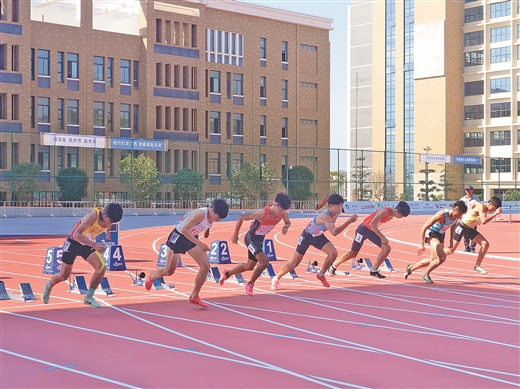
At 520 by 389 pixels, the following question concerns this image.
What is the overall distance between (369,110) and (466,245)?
89717 mm

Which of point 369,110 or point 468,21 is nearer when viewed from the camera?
point 468,21

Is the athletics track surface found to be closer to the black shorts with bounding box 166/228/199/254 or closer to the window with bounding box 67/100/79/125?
the black shorts with bounding box 166/228/199/254

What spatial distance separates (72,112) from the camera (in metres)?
64.1

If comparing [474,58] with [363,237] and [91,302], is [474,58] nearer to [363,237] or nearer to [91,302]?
[363,237]

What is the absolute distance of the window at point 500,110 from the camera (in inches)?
3396

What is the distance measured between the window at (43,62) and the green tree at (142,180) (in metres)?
10.3

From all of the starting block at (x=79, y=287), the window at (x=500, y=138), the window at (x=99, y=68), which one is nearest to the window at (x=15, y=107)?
the window at (x=99, y=68)

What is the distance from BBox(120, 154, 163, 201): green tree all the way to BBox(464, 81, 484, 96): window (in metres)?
43.9

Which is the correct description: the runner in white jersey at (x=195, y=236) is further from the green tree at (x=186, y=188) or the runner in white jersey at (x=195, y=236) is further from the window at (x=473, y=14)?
the window at (x=473, y=14)

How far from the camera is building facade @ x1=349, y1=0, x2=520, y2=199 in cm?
8556

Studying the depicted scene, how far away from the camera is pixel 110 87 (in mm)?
65875

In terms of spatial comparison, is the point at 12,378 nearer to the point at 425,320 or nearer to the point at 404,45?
the point at 425,320

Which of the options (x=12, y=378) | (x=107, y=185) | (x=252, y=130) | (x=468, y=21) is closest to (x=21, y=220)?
Result: (x=107, y=185)

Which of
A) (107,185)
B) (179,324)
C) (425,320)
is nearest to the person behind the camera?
(179,324)
